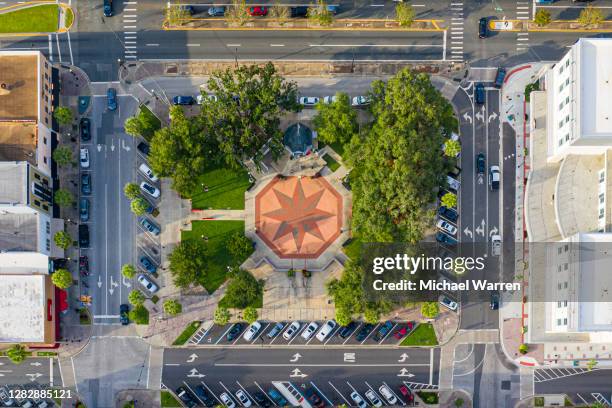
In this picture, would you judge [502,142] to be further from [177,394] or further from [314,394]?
[177,394]

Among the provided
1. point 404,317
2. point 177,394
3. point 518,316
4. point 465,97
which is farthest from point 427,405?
point 465,97

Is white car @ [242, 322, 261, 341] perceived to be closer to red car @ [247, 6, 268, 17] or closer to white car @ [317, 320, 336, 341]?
white car @ [317, 320, 336, 341]

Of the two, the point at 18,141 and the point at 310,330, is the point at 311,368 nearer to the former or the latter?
the point at 310,330

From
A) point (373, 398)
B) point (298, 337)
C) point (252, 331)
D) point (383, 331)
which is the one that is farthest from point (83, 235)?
point (373, 398)

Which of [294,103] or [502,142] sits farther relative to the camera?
[502,142]

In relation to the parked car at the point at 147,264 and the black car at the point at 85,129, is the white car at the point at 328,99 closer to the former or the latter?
the parked car at the point at 147,264

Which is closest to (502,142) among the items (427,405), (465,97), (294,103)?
(465,97)

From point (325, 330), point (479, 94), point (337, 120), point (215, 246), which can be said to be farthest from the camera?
point (479, 94)

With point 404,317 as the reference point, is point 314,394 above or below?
below

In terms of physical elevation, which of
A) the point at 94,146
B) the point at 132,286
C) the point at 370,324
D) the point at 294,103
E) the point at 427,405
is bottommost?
the point at 427,405
